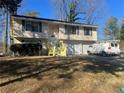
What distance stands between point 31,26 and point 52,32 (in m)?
3.52

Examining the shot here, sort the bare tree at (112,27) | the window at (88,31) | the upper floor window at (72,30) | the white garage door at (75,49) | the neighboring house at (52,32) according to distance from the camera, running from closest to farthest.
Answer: the neighboring house at (52,32)
the white garage door at (75,49)
the upper floor window at (72,30)
the window at (88,31)
the bare tree at (112,27)

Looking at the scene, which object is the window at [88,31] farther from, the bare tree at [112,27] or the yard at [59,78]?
the bare tree at [112,27]

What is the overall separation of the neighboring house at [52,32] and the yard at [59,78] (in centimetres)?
1602

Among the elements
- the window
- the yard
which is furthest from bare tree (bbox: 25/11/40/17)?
the yard

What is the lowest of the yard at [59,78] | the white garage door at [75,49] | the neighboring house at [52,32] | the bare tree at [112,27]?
the yard at [59,78]

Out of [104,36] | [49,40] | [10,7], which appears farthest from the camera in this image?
[104,36]

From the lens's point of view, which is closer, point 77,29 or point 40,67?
point 40,67

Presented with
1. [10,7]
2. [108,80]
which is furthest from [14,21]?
[108,80]

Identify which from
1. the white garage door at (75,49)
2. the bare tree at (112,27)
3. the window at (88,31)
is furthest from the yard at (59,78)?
the bare tree at (112,27)

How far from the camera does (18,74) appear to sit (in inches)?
468

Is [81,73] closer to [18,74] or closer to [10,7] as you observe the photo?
[18,74]

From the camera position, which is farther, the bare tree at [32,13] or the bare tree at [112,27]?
the bare tree at [112,27]

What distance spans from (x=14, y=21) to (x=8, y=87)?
20509mm

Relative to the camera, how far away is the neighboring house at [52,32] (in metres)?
29.9
